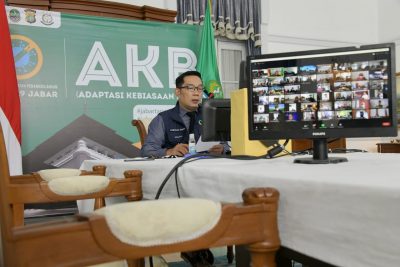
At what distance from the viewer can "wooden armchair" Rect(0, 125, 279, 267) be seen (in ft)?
2.07

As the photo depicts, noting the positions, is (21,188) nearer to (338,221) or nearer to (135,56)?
(338,221)

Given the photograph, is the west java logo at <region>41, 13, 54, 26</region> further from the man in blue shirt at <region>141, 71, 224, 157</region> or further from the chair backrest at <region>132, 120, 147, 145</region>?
the man in blue shirt at <region>141, 71, 224, 157</region>

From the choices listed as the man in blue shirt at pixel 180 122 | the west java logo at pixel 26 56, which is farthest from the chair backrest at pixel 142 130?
the west java logo at pixel 26 56

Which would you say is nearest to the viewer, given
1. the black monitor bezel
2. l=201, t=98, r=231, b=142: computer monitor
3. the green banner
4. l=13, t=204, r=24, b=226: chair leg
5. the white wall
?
the black monitor bezel

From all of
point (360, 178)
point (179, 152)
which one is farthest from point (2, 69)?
point (360, 178)

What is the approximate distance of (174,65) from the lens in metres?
4.57

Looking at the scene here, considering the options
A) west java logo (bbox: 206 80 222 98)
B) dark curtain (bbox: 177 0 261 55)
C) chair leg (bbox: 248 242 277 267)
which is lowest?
chair leg (bbox: 248 242 277 267)

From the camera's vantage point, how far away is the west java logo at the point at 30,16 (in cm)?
384

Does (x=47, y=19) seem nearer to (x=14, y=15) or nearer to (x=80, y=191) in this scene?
(x=14, y=15)

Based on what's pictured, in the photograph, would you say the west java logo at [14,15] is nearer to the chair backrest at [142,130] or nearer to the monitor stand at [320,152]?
the chair backrest at [142,130]

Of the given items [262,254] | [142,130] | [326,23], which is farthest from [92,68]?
[326,23]

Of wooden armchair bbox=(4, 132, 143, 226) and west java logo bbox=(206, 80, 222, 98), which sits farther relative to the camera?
west java logo bbox=(206, 80, 222, 98)

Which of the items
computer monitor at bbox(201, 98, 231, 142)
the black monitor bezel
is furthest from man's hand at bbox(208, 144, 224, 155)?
the black monitor bezel

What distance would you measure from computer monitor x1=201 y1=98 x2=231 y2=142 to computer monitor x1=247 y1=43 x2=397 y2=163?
599 millimetres
